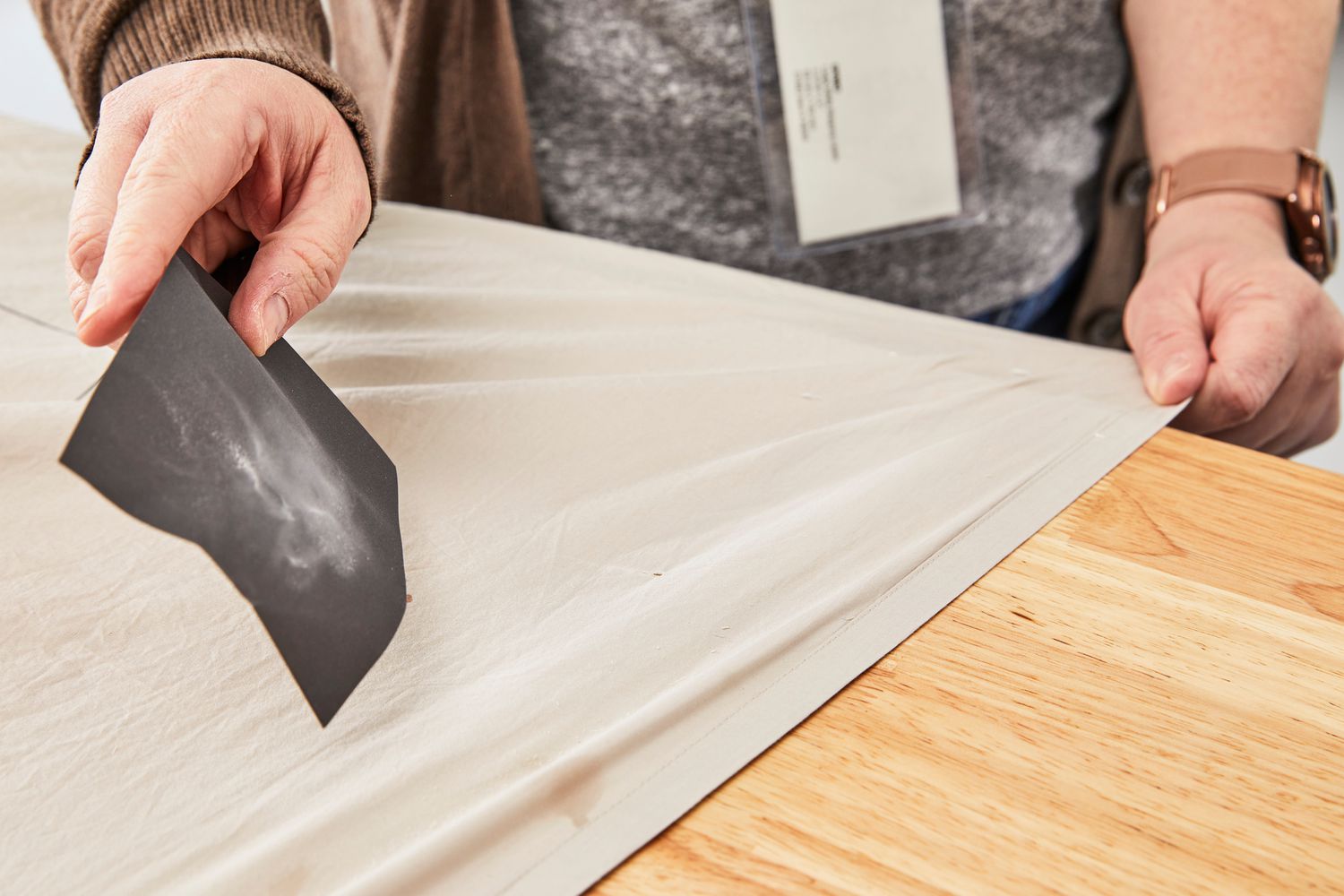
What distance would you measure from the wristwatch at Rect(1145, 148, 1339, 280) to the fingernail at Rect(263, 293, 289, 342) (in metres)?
0.59

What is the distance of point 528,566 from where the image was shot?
373mm

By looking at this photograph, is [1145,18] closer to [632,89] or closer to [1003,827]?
[632,89]

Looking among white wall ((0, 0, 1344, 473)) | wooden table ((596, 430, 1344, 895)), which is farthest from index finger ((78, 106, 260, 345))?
white wall ((0, 0, 1344, 473))

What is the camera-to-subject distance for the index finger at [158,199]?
12.2 inches

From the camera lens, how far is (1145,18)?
0.76 m

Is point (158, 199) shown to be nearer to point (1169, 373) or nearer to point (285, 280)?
point (285, 280)

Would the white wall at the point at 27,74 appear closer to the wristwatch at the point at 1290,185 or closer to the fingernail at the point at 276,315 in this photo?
the wristwatch at the point at 1290,185

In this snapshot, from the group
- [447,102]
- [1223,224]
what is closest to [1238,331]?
[1223,224]

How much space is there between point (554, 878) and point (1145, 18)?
2.56ft

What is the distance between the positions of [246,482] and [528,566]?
0.37 ft

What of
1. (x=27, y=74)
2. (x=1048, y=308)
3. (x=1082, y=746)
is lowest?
(x=1048, y=308)

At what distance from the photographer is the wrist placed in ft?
2.04

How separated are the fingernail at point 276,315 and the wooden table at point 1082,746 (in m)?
0.22

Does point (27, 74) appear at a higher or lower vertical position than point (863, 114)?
higher
